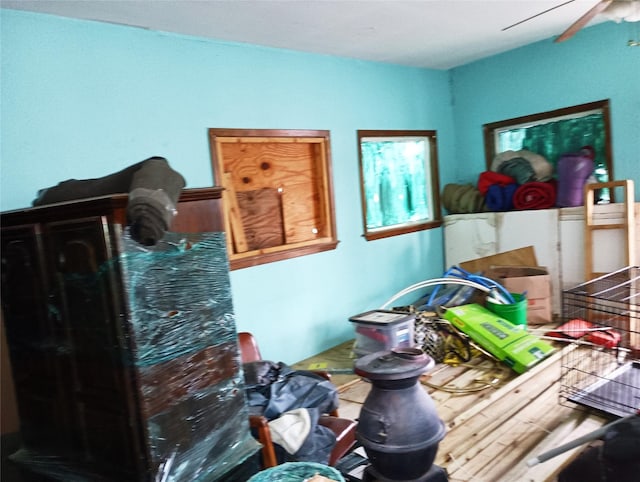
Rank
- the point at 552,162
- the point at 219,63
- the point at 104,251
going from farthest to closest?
the point at 552,162 < the point at 219,63 < the point at 104,251

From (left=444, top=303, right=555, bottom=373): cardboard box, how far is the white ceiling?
2155 mm

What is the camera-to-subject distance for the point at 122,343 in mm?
1642

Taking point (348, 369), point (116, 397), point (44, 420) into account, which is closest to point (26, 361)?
point (44, 420)

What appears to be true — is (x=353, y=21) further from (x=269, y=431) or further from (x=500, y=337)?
(x=269, y=431)

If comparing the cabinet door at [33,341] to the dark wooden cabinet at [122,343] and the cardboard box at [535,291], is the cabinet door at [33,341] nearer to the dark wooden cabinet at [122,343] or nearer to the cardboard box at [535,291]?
the dark wooden cabinet at [122,343]

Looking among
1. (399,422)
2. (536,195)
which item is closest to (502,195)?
(536,195)

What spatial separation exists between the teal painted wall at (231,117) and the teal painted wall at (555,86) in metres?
0.20

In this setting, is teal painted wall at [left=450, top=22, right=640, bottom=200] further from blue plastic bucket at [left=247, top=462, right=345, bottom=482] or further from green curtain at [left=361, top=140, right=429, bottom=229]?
blue plastic bucket at [left=247, top=462, right=345, bottom=482]

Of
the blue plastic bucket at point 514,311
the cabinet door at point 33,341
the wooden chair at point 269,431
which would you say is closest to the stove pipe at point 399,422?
the wooden chair at point 269,431

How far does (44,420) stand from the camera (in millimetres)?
2053

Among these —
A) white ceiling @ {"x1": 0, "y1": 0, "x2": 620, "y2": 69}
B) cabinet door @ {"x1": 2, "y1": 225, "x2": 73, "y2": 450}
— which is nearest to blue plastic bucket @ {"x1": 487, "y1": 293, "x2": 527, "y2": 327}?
white ceiling @ {"x1": 0, "y1": 0, "x2": 620, "y2": 69}

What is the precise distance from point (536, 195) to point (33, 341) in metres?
4.05

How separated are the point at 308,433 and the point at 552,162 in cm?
376

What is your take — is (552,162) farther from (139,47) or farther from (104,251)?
(104,251)
